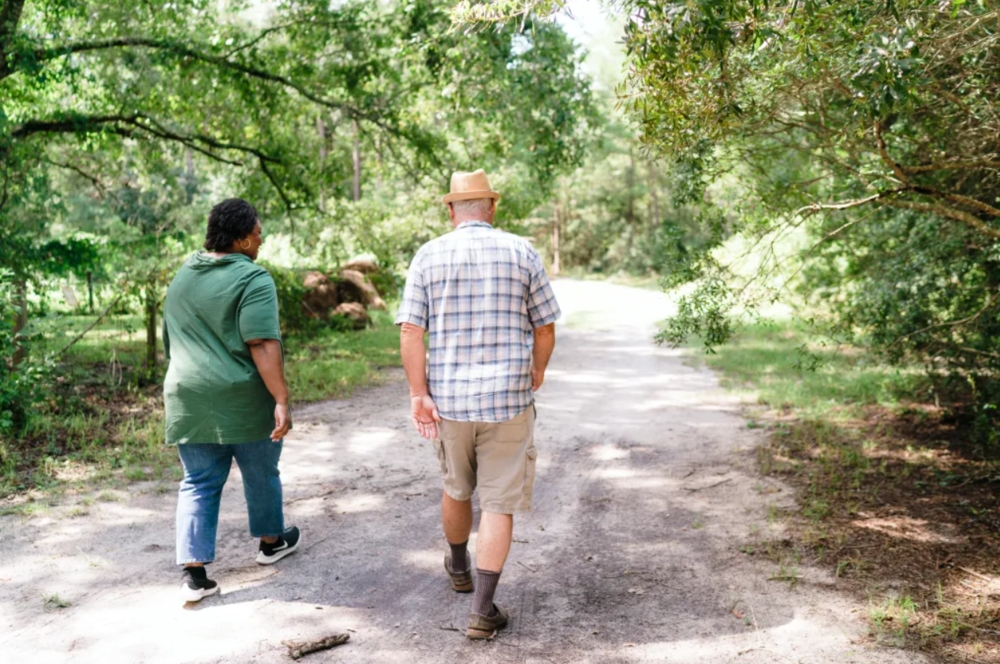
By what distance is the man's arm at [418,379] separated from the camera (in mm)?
3652

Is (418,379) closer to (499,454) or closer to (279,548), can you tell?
(499,454)

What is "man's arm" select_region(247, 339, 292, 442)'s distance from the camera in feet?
13.0

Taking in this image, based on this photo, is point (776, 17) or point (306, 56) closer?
point (776, 17)

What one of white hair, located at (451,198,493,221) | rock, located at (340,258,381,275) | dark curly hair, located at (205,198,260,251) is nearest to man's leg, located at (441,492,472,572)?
white hair, located at (451,198,493,221)

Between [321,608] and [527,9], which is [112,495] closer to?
[321,608]

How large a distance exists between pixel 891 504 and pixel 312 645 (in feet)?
14.6

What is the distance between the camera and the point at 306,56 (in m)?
11.0

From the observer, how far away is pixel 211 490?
4027 millimetres

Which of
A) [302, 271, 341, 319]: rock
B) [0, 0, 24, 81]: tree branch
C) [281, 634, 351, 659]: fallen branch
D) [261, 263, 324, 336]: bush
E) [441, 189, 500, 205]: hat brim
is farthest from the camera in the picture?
[302, 271, 341, 319]: rock

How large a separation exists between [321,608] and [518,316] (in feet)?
6.07

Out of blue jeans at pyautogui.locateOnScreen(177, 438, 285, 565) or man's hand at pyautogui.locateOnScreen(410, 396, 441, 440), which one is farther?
blue jeans at pyautogui.locateOnScreen(177, 438, 285, 565)

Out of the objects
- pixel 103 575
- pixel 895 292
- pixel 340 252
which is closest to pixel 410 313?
pixel 103 575

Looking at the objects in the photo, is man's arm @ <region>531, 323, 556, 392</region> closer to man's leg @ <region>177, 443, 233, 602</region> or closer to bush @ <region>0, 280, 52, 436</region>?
man's leg @ <region>177, 443, 233, 602</region>

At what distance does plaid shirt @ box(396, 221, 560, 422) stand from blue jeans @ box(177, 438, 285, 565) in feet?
3.98
